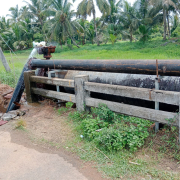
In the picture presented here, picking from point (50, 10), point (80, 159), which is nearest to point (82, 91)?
point (80, 159)

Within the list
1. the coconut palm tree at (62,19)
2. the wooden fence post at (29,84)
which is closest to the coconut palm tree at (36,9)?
the coconut palm tree at (62,19)

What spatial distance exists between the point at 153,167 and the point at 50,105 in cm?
346

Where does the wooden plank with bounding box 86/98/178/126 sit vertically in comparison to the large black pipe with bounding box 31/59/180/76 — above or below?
below

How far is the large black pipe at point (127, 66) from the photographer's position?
10.1ft

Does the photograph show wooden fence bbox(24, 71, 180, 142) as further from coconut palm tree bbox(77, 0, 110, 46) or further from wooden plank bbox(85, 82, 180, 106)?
coconut palm tree bbox(77, 0, 110, 46)

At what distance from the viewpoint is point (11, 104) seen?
572cm

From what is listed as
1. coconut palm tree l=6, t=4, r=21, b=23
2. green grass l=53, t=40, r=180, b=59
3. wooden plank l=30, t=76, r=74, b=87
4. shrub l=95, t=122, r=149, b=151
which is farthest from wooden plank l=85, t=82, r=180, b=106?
coconut palm tree l=6, t=4, r=21, b=23

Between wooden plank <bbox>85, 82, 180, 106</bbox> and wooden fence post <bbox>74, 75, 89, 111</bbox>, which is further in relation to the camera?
Answer: wooden fence post <bbox>74, 75, 89, 111</bbox>

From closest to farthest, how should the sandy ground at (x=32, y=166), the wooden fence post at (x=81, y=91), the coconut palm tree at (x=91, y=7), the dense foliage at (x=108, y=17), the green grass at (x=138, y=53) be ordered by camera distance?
the sandy ground at (x=32, y=166), the wooden fence post at (x=81, y=91), the green grass at (x=138, y=53), the dense foliage at (x=108, y=17), the coconut palm tree at (x=91, y=7)

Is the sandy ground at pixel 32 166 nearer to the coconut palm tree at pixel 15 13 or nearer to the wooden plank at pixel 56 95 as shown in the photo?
the wooden plank at pixel 56 95

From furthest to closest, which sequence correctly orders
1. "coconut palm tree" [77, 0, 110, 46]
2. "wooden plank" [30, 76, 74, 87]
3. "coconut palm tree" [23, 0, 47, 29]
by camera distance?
1. "coconut palm tree" [23, 0, 47, 29]
2. "coconut palm tree" [77, 0, 110, 46]
3. "wooden plank" [30, 76, 74, 87]

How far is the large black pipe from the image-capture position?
3.07 metres

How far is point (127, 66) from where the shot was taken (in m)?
3.54

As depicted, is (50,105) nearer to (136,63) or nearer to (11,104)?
(11,104)
